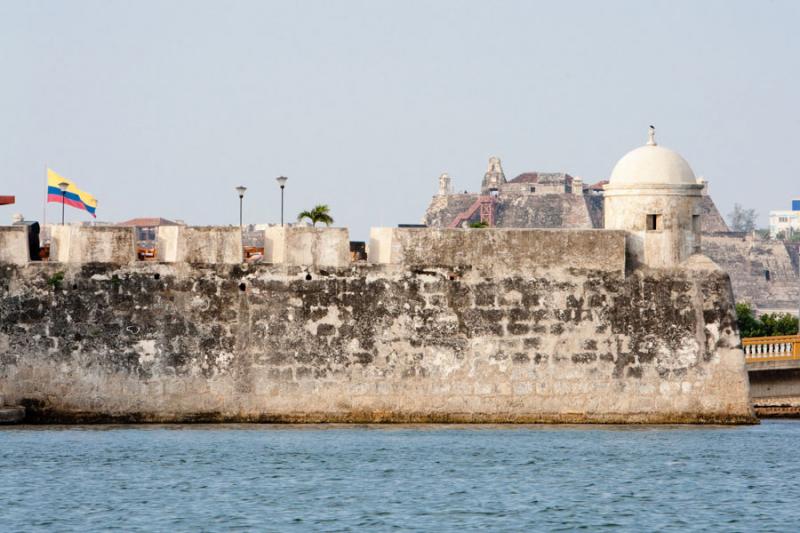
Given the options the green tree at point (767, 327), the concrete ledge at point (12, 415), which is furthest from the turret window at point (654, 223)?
the green tree at point (767, 327)

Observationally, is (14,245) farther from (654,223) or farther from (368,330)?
(654,223)

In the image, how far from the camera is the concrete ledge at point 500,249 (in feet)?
114

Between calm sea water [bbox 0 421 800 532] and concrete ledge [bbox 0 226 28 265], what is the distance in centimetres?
293

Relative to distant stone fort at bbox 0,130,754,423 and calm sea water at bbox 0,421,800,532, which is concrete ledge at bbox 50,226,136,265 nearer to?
distant stone fort at bbox 0,130,754,423

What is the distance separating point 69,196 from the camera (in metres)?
38.2

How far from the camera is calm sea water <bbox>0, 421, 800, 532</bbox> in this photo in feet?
86.5

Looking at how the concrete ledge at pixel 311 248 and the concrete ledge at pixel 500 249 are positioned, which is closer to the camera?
the concrete ledge at pixel 311 248

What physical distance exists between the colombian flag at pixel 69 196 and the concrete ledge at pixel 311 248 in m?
5.29

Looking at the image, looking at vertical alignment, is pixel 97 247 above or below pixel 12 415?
above

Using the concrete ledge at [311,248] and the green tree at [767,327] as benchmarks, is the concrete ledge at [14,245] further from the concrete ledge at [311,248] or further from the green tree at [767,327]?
the green tree at [767,327]

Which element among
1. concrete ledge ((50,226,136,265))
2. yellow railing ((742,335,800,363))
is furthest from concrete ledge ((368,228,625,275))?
yellow railing ((742,335,800,363))

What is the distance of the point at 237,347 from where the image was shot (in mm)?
34312

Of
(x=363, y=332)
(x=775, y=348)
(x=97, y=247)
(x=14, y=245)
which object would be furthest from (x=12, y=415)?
(x=775, y=348)

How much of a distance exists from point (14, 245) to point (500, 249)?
324 inches
